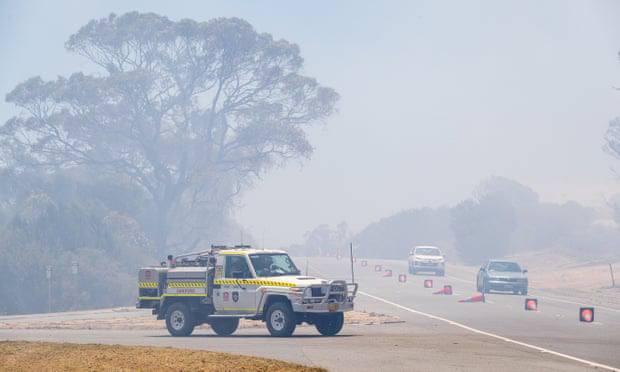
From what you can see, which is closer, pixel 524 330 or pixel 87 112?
pixel 524 330

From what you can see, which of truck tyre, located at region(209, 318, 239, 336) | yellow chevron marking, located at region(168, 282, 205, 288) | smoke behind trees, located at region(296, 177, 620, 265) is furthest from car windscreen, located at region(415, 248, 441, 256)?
yellow chevron marking, located at region(168, 282, 205, 288)

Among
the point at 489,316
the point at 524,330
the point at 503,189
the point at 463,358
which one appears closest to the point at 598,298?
the point at 489,316

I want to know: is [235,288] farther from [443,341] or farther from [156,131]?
[156,131]

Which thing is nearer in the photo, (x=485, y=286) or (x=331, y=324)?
(x=331, y=324)

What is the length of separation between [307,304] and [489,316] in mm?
11397

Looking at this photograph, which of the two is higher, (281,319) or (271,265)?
(271,265)

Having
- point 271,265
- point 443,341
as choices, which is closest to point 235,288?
point 271,265

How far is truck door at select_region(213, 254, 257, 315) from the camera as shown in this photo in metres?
21.1

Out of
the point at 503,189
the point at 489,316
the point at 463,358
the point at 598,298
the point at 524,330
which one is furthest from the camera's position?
the point at 503,189

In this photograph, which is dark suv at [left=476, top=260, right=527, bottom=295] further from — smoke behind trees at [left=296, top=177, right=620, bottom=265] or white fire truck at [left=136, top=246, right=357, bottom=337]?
→ smoke behind trees at [left=296, top=177, right=620, bottom=265]

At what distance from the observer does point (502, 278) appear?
4409 centimetres

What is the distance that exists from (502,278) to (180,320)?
83.6ft

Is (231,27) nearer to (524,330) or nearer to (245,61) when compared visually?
(245,61)

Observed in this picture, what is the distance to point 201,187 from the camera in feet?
262
